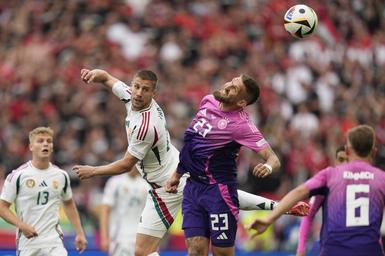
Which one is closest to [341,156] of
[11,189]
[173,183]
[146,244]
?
[173,183]

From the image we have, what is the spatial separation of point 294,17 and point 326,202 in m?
3.96

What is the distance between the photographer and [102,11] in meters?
23.1

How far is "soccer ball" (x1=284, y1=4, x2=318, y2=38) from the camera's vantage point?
43.2 ft

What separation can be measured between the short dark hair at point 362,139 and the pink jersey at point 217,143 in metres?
1.87

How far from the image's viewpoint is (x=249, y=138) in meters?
11.4

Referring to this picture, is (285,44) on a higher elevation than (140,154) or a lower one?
higher

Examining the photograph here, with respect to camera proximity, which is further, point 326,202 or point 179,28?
point 179,28

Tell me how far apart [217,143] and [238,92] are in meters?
0.57

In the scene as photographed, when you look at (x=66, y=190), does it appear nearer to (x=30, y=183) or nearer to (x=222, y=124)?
(x=30, y=183)

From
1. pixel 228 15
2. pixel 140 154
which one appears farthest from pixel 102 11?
pixel 140 154

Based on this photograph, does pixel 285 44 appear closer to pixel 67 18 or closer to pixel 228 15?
pixel 228 15

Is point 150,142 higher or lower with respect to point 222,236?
higher

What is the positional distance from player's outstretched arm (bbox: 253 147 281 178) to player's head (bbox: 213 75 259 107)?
59 cm

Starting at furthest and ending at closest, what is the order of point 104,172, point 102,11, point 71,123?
point 102,11, point 71,123, point 104,172
